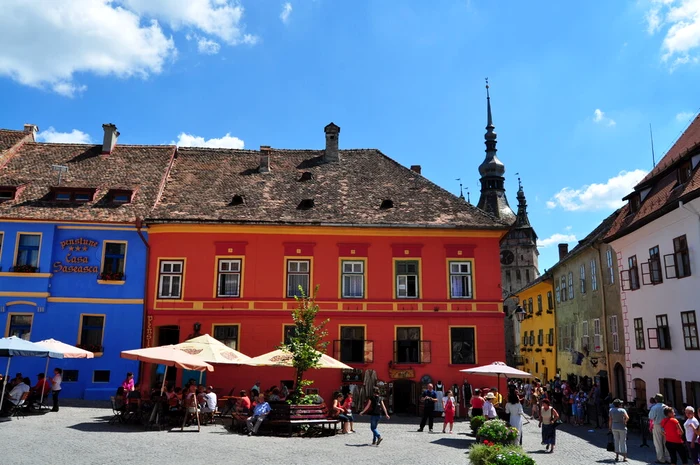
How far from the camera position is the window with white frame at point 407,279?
24.5m

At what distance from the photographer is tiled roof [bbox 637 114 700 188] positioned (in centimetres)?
2202

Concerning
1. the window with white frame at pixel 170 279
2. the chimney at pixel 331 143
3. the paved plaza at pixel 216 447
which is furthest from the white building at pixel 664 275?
the window with white frame at pixel 170 279

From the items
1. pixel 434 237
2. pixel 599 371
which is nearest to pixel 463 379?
pixel 434 237

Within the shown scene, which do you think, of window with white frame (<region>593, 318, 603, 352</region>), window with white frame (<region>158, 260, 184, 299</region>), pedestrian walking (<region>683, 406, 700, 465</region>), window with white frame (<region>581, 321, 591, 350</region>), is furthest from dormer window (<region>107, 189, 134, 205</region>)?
window with white frame (<region>581, 321, 591, 350</region>)

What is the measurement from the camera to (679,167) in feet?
70.7

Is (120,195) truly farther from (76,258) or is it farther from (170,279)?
(170,279)

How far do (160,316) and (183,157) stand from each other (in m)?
9.24

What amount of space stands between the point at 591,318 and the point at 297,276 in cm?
1630

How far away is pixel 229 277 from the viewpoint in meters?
24.2

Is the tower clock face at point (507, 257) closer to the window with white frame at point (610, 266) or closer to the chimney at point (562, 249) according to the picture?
the chimney at point (562, 249)

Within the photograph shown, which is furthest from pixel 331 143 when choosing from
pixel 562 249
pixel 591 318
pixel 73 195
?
pixel 562 249

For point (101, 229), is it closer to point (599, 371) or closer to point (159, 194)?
point (159, 194)

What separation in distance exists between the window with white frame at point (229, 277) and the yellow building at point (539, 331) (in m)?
23.5

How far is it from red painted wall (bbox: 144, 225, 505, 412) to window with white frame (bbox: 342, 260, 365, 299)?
0.92 ft
